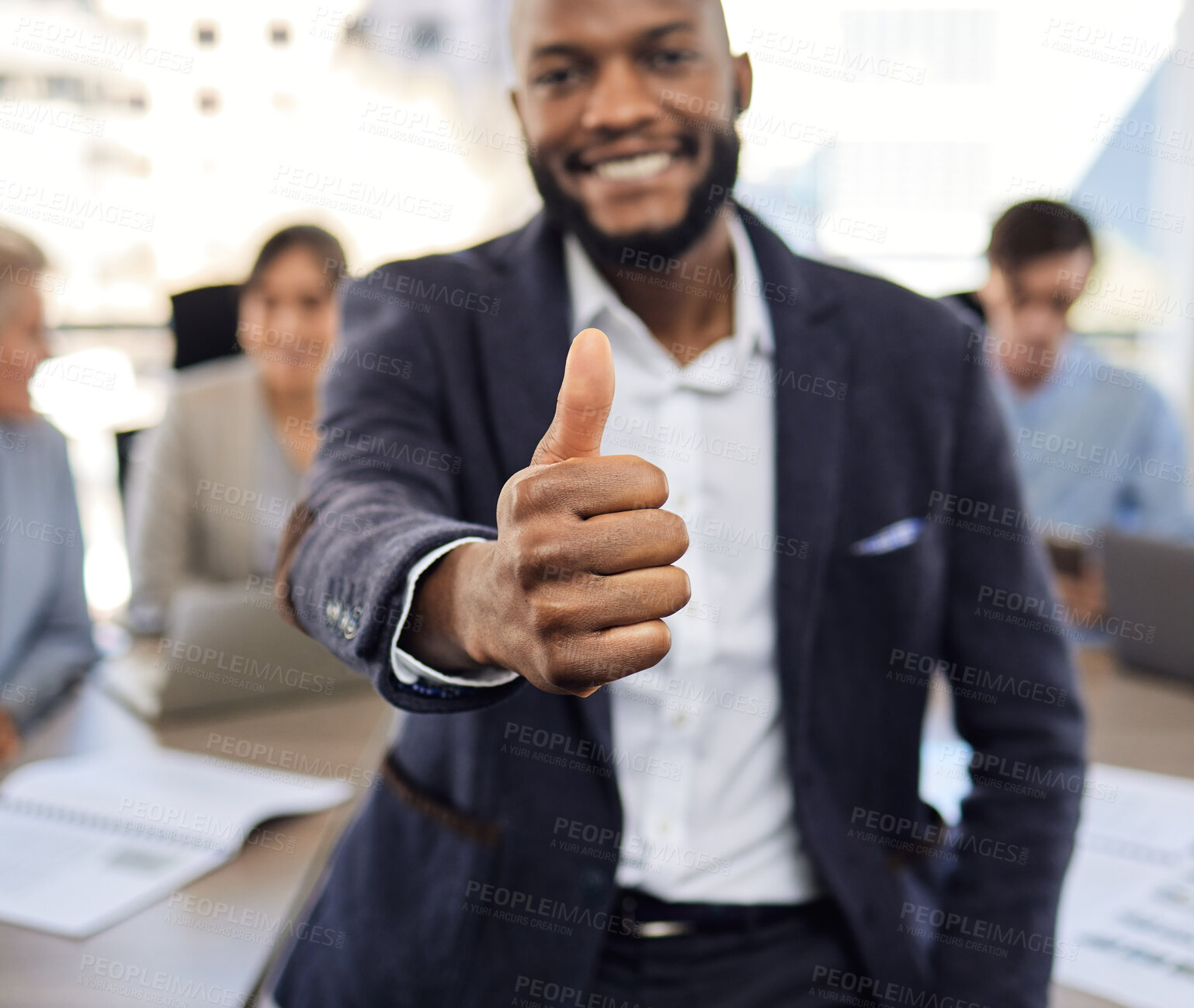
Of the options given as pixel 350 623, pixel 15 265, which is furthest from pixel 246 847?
pixel 15 265

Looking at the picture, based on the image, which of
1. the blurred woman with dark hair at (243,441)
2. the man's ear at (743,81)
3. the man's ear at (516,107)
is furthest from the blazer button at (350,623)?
the blurred woman with dark hair at (243,441)

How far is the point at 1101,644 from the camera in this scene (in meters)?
1.80

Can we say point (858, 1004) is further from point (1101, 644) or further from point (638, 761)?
point (1101, 644)

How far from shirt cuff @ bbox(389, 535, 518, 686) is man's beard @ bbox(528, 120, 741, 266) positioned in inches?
15.7

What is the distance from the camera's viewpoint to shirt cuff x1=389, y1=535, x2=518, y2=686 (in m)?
0.62

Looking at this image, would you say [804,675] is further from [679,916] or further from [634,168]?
[634,168]

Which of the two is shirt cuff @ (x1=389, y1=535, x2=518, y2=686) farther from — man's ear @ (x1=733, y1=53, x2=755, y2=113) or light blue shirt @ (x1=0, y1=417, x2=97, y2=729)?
light blue shirt @ (x1=0, y1=417, x2=97, y2=729)

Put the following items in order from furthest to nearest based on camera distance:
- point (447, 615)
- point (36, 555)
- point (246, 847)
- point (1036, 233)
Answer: point (1036, 233), point (36, 555), point (246, 847), point (447, 615)

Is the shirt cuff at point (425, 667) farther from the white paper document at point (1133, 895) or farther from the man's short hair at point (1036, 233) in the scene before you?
the man's short hair at point (1036, 233)

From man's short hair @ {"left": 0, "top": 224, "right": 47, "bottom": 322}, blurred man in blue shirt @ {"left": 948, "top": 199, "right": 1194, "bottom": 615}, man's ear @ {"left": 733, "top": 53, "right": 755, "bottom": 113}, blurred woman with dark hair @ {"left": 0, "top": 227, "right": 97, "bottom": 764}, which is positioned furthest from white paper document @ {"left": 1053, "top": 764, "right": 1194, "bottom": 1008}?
man's short hair @ {"left": 0, "top": 224, "right": 47, "bottom": 322}

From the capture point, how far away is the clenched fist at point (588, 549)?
0.49m

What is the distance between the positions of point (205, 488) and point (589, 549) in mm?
1937

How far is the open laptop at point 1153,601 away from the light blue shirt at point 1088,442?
72 cm

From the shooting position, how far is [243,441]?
219cm
